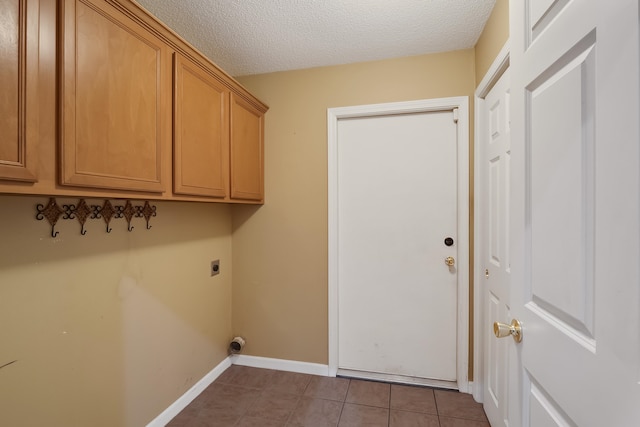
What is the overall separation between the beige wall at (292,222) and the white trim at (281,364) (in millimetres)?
41

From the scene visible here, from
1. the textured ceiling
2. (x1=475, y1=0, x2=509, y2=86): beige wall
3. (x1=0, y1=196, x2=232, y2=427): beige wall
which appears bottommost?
(x1=0, y1=196, x2=232, y2=427): beige wall

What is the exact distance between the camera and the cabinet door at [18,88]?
77 cm

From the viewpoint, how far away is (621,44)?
0.46 metres

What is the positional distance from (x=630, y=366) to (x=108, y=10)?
1719mm

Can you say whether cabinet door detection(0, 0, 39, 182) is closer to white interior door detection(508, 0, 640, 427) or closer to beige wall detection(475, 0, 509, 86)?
white interior door detection(508, 0, 640, 427)

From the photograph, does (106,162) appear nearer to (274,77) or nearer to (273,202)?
(273,202)

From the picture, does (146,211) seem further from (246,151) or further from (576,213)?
(576,213)

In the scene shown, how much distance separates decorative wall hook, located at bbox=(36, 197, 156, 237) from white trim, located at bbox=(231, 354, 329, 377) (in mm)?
1388

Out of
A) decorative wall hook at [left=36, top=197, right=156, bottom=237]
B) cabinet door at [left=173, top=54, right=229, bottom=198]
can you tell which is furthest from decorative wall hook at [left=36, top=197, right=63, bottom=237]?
cabinet door at [left=173, top=54, right=229, bottom=198]

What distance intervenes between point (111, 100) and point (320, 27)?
1.25m

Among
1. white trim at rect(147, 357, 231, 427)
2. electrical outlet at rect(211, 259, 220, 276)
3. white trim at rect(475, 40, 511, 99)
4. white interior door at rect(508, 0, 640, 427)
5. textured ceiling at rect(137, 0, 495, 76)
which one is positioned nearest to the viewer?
white interior door at rect(508, 0, 640, 427)

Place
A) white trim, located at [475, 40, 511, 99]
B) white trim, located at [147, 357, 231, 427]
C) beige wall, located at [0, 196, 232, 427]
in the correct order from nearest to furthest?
beige wall, located at [0, 196, 232, 427]
white trim, located at [475, 40, 511, 99]
white trim, located at [147, 357, 231, 427]

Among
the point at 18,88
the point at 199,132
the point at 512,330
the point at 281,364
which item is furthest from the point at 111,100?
the point at 281,364

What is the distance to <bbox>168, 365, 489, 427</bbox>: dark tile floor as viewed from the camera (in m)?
1.71
